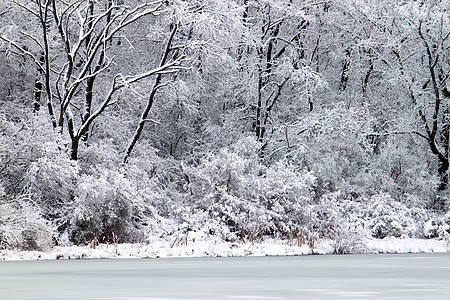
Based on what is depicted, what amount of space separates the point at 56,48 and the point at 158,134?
6.43 meters

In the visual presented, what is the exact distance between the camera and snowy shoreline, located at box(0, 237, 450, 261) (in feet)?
61.8

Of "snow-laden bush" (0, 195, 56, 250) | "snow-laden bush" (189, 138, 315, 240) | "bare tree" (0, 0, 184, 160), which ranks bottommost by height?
"snow-laden bush" (0, 195, 56, 250)

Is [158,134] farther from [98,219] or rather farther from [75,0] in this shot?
[98,219]

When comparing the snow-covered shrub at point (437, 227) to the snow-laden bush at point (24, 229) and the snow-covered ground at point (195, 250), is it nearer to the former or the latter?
the snow-covered ground at point (195, 250)

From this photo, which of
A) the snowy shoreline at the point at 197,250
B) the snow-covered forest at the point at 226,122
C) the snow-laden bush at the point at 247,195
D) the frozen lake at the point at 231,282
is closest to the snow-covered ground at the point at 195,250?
the snowy shoreline at the point at 197,250

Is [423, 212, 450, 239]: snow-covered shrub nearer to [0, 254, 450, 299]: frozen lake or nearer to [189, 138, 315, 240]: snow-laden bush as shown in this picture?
[189, 138, 315, 240]: snow-laden bush

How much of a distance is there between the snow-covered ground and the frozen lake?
444cm

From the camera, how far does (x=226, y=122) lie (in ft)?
107

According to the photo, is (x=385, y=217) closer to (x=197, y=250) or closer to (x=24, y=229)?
(x=197, y=250)

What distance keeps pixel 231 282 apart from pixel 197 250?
31.9ft

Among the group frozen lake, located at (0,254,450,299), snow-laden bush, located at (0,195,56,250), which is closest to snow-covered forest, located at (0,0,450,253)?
snow-laden bush, located at (0,195,56,250)

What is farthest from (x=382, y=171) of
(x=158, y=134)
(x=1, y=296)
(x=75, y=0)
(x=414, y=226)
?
(x=1, y=296)

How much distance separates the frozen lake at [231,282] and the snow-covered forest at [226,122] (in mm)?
7120

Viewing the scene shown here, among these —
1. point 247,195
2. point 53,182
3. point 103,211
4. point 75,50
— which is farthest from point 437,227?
point 75,50
